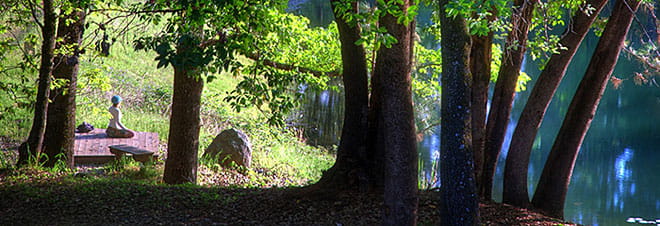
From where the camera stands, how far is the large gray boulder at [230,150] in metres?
12.9

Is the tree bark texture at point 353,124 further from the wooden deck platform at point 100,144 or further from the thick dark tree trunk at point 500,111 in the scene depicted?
the wooden deck platform at point 100,144

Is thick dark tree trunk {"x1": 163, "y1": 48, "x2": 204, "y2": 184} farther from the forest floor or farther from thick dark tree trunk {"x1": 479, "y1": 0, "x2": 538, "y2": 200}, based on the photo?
thick dark tree trunk {"x1": 479, "y1": 0, "x2": 538, "y2": 200}

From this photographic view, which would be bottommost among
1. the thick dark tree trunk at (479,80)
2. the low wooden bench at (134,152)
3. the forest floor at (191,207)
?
the forest floor at (191,207)

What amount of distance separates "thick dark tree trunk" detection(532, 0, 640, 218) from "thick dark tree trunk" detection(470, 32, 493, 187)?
1651 mm

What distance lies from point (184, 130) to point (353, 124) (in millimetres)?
3148

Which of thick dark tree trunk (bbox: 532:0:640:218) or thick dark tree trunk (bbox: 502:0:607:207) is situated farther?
thick dark tree trunk (bbox: 532:0:640:218)

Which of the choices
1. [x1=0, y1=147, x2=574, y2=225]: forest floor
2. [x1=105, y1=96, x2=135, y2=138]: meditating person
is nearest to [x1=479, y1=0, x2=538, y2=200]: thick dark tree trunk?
[x1=0, y1=147, x2=574, y2=225]: forest floor

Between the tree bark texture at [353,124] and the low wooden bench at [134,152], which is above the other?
the tree bark texture at [353,124]

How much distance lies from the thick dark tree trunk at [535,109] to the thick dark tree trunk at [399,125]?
3.08 metres

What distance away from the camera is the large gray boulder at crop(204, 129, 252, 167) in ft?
42.3

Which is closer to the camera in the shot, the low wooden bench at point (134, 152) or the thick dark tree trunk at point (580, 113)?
the thick dark tree trunk at point (580, 113)

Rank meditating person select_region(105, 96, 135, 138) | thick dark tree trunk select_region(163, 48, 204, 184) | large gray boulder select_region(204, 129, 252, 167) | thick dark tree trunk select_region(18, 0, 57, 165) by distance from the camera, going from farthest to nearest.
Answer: large gray boulder select_region(204, 129, 252, 167), meditating person select_region(105, 96, 135, 138), thick dark tree trunk select_region(163, 48, 204, 184), thick dark tree trunk select_region(18, 0, 57, 165)

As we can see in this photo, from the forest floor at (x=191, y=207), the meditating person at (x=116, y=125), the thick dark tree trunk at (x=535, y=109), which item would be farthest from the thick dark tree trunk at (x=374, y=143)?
the meditating person at (x=116, y=125)

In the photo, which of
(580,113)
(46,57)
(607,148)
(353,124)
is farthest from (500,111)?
(607,148)
